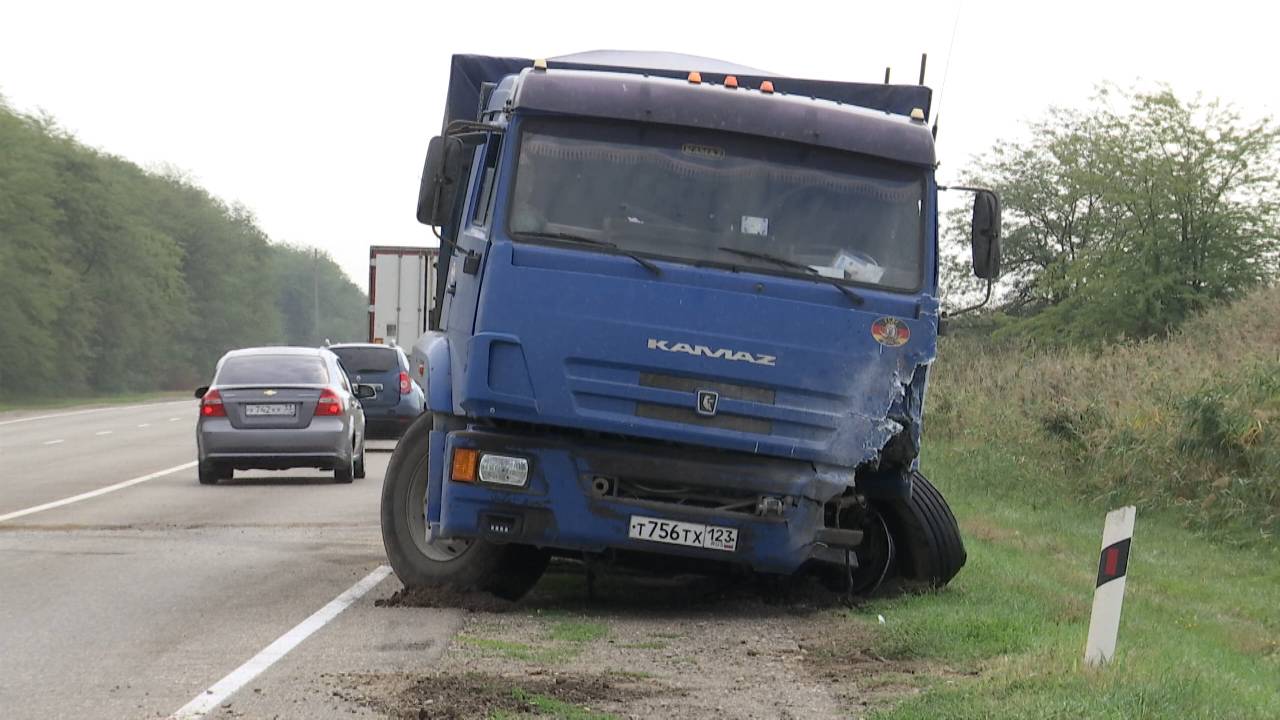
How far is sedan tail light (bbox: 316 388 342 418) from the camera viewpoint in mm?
21547

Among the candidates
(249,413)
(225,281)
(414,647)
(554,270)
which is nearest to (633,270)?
(554,270)

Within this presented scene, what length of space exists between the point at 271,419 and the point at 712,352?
1239 centimetres

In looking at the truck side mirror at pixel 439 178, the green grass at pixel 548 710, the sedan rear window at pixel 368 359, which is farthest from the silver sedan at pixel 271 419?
the green grass at pixel 548 710

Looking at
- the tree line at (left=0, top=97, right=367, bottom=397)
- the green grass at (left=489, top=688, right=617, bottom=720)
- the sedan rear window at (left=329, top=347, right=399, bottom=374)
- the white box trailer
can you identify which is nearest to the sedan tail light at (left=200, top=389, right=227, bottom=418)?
the sedan rear window at (left=329, top=347, right=399, bottom=374)

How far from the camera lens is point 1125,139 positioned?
4603 centimetres

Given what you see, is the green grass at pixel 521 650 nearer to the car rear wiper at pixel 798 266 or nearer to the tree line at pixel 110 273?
the car rear wiper at pixel 798 266

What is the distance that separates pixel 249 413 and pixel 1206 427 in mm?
10169

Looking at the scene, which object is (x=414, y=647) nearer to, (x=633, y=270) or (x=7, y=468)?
(x=633, y=270)

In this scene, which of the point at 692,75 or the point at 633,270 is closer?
the point at 633,270

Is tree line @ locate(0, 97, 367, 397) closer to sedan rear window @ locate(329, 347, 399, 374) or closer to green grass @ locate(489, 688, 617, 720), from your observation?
sedan rear window @ locate(329, 347, 399, 374)

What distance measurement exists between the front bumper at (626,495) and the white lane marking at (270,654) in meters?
0.87

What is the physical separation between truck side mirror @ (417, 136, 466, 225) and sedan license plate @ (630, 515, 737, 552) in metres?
1.94

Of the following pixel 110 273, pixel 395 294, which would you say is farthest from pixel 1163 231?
pixel 110 273

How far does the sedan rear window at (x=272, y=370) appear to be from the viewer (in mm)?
21562
